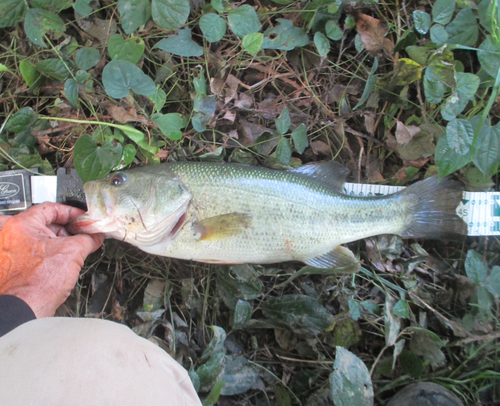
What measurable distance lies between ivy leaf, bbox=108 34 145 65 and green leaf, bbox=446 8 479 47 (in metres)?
2.39

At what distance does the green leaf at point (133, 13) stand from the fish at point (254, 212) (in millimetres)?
1085

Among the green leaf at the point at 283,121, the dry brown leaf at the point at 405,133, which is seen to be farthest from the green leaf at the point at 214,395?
the dry brown leaf at the point at 405,133

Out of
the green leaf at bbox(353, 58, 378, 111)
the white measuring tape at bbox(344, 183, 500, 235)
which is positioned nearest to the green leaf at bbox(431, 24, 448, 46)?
the green leaf at bbox(353, 58, 378, 111)

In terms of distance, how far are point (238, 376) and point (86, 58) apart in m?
2.71

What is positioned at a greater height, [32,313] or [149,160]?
[149,160]

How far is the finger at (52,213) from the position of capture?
2.12 meters

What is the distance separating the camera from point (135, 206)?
7.14ft

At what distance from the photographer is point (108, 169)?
7.30ft

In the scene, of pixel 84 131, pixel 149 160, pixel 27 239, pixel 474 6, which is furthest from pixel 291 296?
pixel 474 6

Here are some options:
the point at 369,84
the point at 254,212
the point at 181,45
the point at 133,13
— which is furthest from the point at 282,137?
the point at 133,13

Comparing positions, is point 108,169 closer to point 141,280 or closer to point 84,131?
point 84,131

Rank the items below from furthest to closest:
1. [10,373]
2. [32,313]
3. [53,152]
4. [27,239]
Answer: [53,152], [27,239], [32,313], [10,373]

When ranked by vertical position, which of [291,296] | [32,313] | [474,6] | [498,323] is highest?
[474,6]

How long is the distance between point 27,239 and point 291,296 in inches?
73.9
